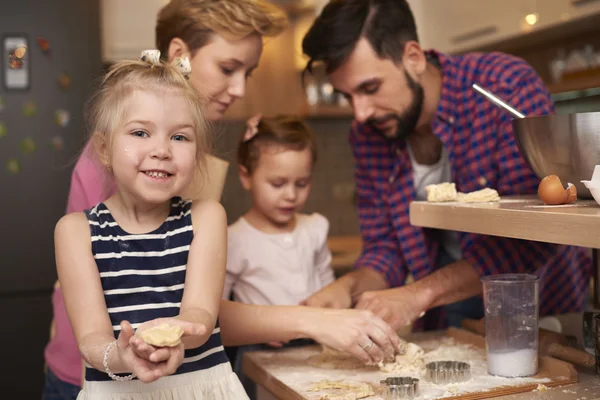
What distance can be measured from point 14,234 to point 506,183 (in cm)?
211

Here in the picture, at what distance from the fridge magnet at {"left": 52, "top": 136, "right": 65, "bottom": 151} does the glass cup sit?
2.21 meters

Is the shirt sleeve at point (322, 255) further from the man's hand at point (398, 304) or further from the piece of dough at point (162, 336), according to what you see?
the piece of dough at point (162, 336)

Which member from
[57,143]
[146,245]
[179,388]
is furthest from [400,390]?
[57,143]

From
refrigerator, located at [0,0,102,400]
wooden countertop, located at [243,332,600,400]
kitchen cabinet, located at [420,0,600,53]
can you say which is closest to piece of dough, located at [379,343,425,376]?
wooden countertop, located at [243,332,600,400]

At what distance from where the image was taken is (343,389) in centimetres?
115

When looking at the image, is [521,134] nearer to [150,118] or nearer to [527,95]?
[527,95]

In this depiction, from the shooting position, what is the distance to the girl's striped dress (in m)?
1.07

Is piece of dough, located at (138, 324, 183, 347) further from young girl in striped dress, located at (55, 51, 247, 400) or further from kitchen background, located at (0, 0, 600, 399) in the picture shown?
kitchen background, located at (0, 0, 600, 399)

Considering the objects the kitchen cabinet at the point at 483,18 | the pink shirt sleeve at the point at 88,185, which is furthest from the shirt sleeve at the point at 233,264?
the kitchen cabinet at the point at 483,18

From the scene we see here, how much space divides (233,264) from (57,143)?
152 centimetres

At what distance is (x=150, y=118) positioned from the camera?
108cm

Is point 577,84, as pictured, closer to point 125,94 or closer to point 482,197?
point 482,197

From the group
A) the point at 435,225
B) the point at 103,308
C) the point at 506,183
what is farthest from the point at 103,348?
the point at 506,183

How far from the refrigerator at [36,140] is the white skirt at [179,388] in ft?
6.51
